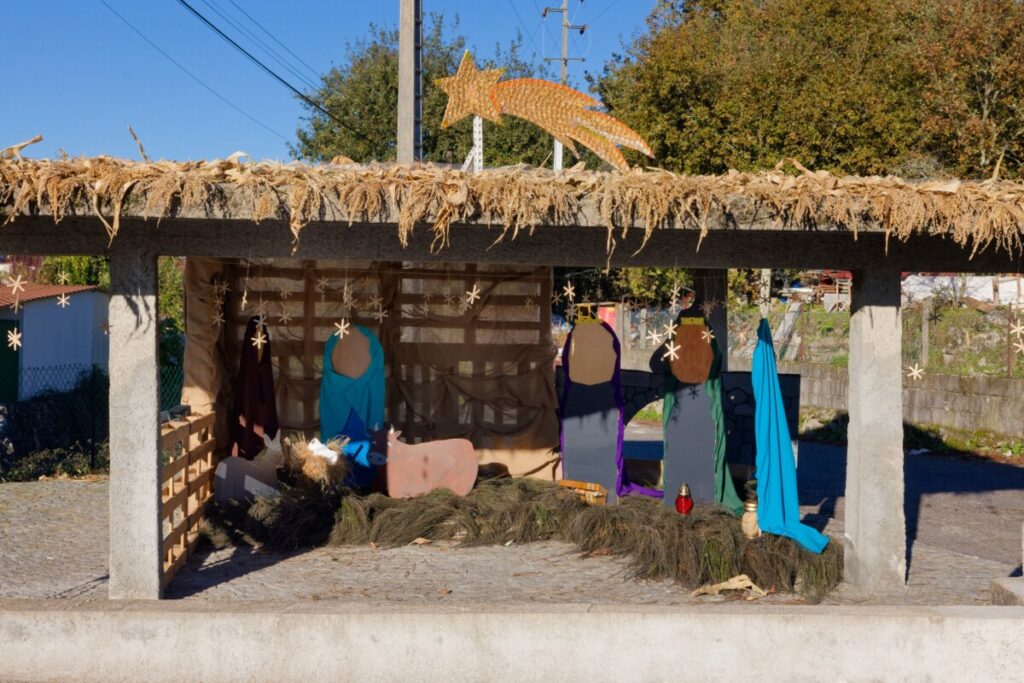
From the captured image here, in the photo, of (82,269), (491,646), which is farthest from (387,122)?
(491,646)

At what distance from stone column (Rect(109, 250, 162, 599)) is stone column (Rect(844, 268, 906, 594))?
482 centimetres

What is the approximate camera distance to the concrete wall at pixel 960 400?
16.4 metres

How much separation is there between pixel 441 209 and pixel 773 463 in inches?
144

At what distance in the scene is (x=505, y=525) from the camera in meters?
9.27

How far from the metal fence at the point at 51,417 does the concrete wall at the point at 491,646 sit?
834cm

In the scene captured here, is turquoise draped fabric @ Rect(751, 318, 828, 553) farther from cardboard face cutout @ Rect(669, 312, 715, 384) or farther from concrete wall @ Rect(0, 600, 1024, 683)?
concrete wall @ Rect(0, 600, 1024, 683)

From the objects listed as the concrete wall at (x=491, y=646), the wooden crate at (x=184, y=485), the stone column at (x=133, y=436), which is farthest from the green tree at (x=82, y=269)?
the concrete wall at (x=491, y=646)

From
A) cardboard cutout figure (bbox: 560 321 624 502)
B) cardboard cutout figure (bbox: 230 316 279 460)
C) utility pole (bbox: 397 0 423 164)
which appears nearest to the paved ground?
cardboard cutout figure (bbox: 560 321 624 502)

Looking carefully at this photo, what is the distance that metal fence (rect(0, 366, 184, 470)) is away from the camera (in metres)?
13.7

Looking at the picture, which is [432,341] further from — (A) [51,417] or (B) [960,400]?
(B) [960,400]

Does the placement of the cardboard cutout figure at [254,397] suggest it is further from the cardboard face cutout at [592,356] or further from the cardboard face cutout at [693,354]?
the cardboard face cutout at [693,354]

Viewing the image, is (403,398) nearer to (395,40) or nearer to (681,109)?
(681,109)

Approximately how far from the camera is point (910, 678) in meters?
5.33

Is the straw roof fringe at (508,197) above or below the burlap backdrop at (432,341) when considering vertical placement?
above
